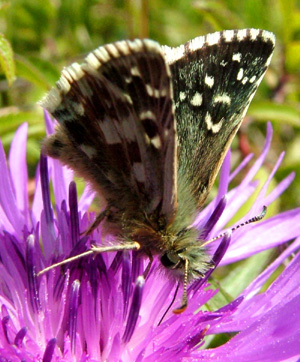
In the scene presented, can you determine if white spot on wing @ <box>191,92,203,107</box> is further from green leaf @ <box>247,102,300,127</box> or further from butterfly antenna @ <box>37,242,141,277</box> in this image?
green leaf @ <box>247,102,300,127</box>

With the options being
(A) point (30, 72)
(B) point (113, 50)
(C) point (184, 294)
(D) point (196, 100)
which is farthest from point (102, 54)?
(A) point (30, 72)

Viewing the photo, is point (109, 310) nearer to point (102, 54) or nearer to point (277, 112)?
point (102, 54)

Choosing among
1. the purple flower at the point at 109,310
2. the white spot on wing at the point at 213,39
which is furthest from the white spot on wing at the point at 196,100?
the purple flower at the point at 109,310

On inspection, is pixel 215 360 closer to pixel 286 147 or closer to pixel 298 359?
pixel 298 359

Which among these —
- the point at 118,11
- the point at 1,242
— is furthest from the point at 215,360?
the point at 118,11

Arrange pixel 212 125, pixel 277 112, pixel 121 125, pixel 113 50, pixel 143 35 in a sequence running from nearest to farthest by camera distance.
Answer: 1. pixel 113 50
2. pixel 121 125
3. pixel 212 125
4. pixel 277 112
5. pixel 143 35

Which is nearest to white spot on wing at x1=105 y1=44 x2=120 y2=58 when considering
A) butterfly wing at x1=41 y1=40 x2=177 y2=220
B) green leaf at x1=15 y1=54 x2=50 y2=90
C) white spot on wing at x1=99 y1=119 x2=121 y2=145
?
butterfly wing at x1=41 y1=40 x2=177 y2=220

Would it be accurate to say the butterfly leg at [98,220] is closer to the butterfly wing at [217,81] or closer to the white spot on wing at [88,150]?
the white spot on wing at [88,150]
